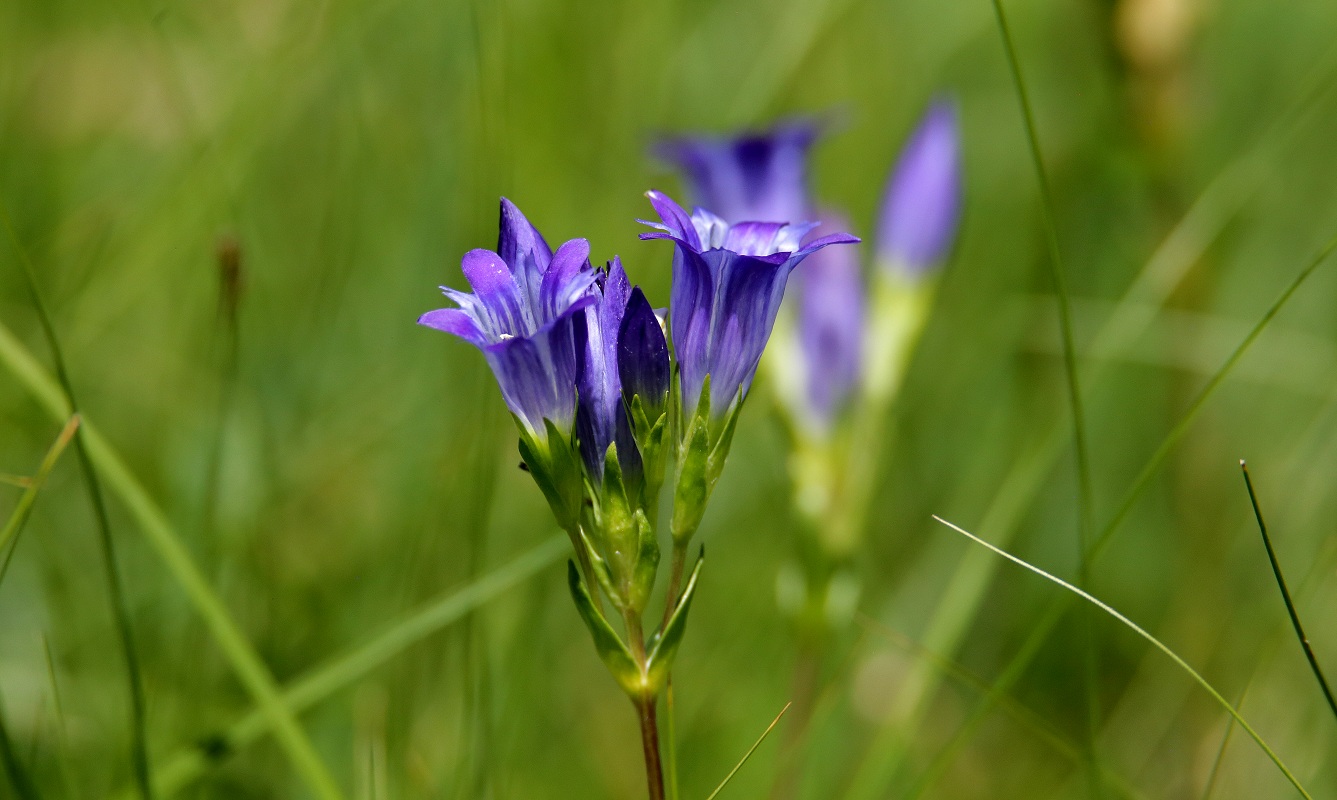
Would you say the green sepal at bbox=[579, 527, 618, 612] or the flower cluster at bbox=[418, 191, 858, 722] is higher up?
the flower cluster at bbox=[418, 191, 858, 722]

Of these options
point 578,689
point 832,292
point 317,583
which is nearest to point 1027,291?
point 832,292

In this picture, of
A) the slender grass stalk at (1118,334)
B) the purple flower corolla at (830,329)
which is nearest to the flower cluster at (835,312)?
the purple flower corolla at (830,329)

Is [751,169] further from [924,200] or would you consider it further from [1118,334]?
[1118,334]

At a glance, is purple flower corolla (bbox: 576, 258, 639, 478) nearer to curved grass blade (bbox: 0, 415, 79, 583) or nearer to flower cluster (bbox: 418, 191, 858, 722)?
flower cluster (bbox: 418, 191, 858, 722)

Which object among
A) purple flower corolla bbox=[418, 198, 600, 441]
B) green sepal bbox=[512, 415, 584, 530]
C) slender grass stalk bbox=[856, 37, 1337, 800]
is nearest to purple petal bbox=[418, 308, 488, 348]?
purple flower corolla bbox=[418, 198, 600, 441]

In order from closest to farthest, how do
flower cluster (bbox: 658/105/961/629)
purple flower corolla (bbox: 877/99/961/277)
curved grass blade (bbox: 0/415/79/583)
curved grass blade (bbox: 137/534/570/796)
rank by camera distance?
curved grass blade (bbox: 0/415/79/583) < curved grass blade (bbox: 137/534/570/796) < flower cluster (bbox: 658/105/961/629) < purple flower corolla (bbox: 877/99/961/277)

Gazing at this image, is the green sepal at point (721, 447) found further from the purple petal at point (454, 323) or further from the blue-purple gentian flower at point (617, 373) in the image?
the purple petal at point (454, 323)
